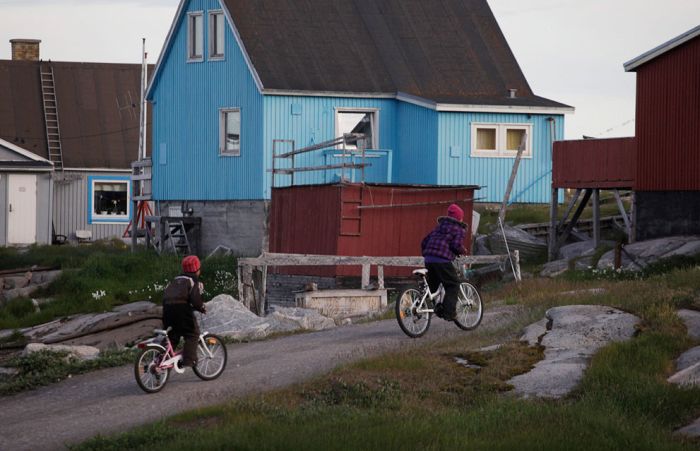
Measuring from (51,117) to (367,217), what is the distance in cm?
2483

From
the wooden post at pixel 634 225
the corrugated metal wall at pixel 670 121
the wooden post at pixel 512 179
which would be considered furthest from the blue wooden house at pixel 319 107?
the wooden post at pixel 634 225

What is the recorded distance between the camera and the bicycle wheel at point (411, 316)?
57.2 feet

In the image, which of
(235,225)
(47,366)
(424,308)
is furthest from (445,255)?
(235,225)

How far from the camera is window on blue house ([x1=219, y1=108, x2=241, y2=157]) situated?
3684 cm

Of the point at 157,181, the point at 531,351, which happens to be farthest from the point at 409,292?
the point at 157,181

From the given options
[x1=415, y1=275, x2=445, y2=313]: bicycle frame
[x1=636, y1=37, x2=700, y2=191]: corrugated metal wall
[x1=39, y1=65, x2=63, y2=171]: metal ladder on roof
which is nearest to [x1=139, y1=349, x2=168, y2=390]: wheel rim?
[x1=415, y1=275, x2=445, y2=313]: bicycle frame

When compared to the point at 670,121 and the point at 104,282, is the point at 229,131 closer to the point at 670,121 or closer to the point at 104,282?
the point at 104,282

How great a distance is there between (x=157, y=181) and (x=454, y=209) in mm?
23421

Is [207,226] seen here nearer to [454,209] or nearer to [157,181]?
A: [157,181]

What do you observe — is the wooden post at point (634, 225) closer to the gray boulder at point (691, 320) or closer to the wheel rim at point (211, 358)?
the gray boulder at point (691, 320)

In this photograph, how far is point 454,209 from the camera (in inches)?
705

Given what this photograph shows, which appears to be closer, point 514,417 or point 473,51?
point 514,417

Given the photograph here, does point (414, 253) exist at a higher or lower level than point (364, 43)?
lower

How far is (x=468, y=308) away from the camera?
18328 millimetres
